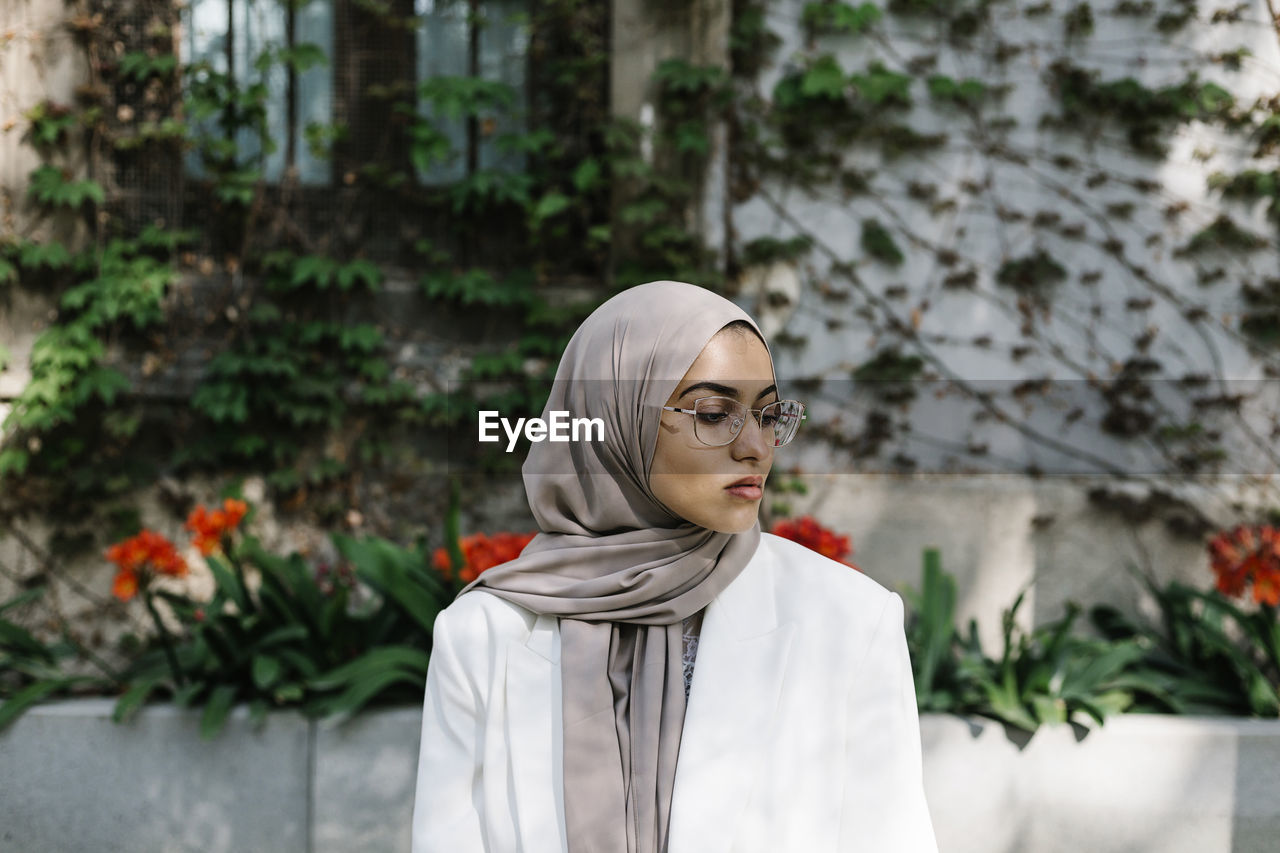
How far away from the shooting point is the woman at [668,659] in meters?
1.26

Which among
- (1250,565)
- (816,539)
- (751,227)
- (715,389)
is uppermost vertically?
(751,227)

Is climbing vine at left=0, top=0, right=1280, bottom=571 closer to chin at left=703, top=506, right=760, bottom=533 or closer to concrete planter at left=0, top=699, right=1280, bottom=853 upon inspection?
concrete planter at left=0, top=699, right=1280, bottom=853

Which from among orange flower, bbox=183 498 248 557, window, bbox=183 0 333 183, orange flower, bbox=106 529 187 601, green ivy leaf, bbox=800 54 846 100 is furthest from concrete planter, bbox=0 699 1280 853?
green ivy leaf, bbox=800 54 846 100

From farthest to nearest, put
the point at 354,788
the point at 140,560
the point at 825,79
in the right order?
the point at 825,79
the point at 140,560
the point at 354,788

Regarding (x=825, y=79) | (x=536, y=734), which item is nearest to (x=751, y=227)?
(x=825, y=79)

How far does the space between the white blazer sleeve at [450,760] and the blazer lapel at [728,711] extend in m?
0.29

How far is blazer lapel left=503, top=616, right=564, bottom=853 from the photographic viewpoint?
1.28m

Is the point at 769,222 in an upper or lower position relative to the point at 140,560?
upper

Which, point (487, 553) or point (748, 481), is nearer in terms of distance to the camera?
point (748, 481)

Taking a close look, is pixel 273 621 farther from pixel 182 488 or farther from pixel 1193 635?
pixel 1193 635

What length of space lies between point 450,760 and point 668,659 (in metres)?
0.34

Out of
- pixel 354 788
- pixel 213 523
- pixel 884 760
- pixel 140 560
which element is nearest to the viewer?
pixel 884 760

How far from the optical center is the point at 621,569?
137 cm

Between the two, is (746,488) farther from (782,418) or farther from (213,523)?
(213,523)
